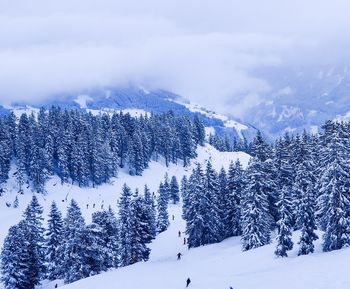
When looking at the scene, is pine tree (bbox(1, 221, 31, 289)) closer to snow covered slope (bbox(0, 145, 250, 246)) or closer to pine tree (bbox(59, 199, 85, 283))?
pine tree (bbox(59, 199, 85, 283))

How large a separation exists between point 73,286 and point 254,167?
2851cm

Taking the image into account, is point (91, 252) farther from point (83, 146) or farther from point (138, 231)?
point (83, 146)

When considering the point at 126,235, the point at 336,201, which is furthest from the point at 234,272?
the point at 126,235

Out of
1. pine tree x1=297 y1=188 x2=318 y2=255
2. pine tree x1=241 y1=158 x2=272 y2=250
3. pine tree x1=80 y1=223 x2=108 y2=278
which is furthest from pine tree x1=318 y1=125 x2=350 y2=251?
pine tree x1=80 y1=223 x2=108 y2=278

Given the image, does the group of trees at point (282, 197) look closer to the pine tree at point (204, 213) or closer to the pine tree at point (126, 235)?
the pine tree at point (204, 213)

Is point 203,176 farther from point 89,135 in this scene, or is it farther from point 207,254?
point 89,135

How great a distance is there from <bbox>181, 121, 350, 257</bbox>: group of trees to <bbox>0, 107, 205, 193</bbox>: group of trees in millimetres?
61215

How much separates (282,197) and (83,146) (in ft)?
302

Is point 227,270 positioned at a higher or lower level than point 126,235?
lower

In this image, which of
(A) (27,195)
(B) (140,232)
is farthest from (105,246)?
(A) (27,195)

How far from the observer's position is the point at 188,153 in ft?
569

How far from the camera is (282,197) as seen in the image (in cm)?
5219

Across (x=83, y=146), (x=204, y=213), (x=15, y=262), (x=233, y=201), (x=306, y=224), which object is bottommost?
(x=15, y=262)

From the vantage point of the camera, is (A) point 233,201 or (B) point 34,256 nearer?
(B) point 34,256
